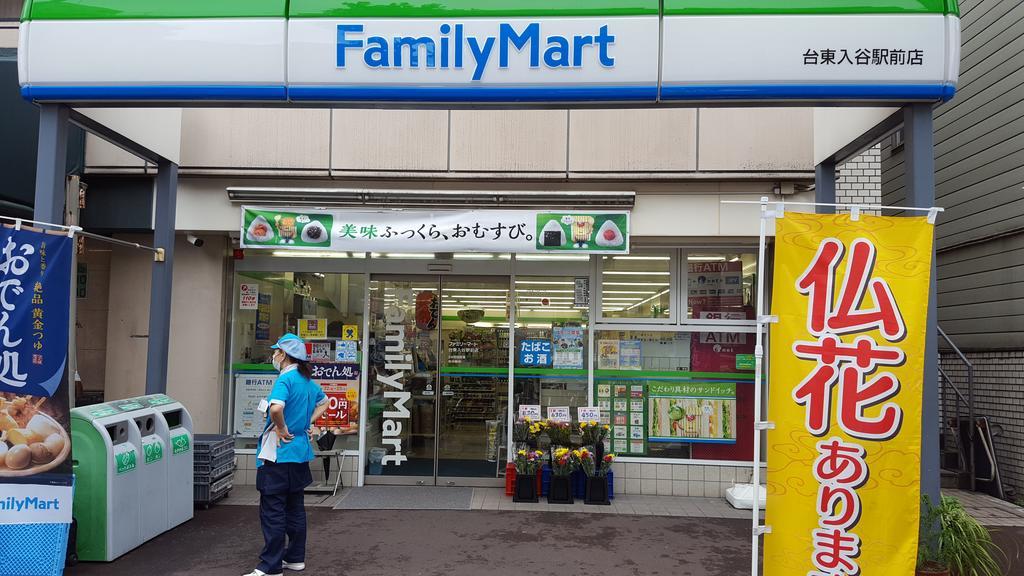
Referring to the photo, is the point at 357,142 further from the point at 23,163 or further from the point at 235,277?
the point at 23,163

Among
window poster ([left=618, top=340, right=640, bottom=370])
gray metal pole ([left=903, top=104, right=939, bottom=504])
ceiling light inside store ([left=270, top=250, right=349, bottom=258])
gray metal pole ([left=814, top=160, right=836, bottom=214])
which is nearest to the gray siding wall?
gray metal pole ([left=814, top=160, right=836, bottom=214])

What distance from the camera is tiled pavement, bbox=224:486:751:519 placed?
7742 mm

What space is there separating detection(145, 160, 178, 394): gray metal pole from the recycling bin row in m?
0.49

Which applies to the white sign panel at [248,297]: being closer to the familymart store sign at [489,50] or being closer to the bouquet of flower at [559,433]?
the familymart store sign at [489,50]

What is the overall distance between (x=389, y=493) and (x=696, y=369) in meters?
4.07

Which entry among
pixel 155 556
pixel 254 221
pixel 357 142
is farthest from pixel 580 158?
pixel 155 556

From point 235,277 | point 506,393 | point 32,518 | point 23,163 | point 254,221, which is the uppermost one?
point 23,163

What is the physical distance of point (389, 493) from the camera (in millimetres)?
8328

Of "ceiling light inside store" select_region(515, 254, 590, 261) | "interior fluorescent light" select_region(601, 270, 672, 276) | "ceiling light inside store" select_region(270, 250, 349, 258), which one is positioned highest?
"ceiling light inside store" select_region(515, 254, 590, 261)

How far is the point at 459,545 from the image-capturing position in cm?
645

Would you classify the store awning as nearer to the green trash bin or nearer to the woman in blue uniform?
the woman in blue uniform

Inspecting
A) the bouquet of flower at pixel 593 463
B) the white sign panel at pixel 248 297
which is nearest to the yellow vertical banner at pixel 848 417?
the bouquet of flower at pixel 593 463

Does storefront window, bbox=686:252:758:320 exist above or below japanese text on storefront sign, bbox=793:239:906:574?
above

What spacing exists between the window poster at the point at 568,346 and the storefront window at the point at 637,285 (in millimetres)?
431
